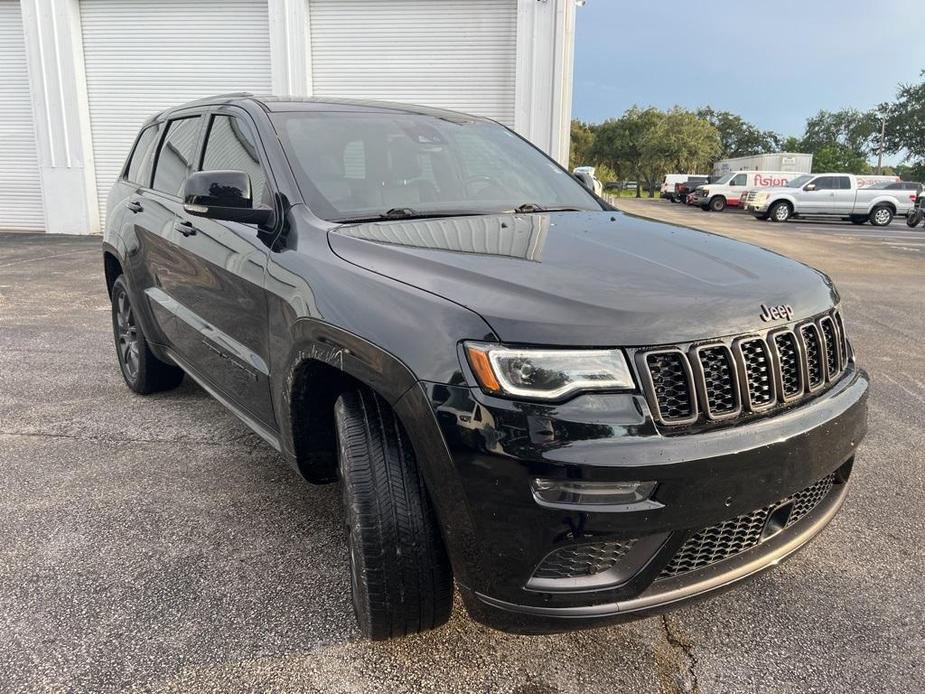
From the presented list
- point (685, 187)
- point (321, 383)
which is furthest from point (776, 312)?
point (685, 187)

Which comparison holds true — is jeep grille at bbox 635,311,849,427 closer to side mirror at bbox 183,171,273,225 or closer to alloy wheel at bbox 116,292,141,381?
side mirror at bbox 183,171,273,225

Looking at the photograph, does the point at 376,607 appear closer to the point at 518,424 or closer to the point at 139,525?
the point at 518,424

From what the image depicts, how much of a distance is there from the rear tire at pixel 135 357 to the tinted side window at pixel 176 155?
78cm

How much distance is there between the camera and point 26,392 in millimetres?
4672

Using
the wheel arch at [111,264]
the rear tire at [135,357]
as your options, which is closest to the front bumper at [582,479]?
the rear tire at [135,357]

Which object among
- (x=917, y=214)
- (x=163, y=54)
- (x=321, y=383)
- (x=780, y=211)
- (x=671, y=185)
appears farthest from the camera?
(x=671, y=185)

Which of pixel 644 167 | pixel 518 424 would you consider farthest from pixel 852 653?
pixel 644 167

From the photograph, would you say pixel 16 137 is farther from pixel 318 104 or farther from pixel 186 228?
pixel 318 104

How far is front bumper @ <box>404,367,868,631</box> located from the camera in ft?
5.57

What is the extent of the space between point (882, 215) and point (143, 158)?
26448mm

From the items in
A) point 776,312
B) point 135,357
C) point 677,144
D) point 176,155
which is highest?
point 677,144

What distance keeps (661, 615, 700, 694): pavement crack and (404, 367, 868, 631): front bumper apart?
381 mm

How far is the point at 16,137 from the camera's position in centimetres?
1454

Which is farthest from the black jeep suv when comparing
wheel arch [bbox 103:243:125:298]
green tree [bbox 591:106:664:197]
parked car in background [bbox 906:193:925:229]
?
green tree [bbox 591:106:664:197]
